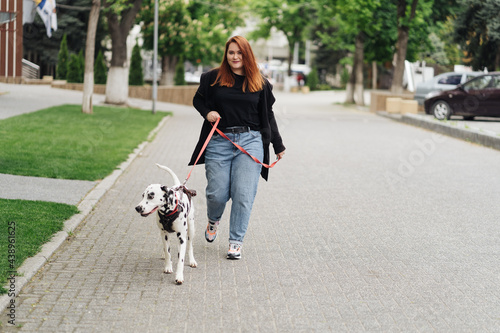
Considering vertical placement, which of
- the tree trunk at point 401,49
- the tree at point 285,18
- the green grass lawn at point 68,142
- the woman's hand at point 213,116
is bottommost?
the green grass lawn at point 68,142

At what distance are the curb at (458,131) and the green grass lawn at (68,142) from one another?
8.22 meters

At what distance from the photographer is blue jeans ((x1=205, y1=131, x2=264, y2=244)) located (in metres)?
7.14

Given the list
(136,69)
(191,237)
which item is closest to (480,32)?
(136,69)

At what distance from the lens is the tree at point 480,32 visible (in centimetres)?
3578

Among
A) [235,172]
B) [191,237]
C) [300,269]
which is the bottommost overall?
[300,269]

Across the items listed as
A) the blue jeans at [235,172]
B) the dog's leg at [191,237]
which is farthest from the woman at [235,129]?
the dog's leg at [191,237]

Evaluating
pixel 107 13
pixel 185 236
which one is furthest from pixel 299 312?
pixel 107 13

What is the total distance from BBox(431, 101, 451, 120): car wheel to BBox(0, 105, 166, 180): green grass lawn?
10187 millimetres

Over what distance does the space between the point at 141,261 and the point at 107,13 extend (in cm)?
2375

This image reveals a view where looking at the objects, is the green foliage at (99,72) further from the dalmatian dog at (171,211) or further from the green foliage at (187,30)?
the dalmatian dog at (171,211)

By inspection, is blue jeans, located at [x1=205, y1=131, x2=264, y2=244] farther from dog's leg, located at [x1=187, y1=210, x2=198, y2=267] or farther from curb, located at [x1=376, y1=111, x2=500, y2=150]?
curb, located at [x1=376, y1=111, x2=500, y2=150]

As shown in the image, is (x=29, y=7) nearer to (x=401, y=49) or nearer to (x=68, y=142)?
(x=68, y=142)

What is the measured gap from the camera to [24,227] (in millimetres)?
7934

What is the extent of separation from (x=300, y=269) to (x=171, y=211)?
54.0 inches
